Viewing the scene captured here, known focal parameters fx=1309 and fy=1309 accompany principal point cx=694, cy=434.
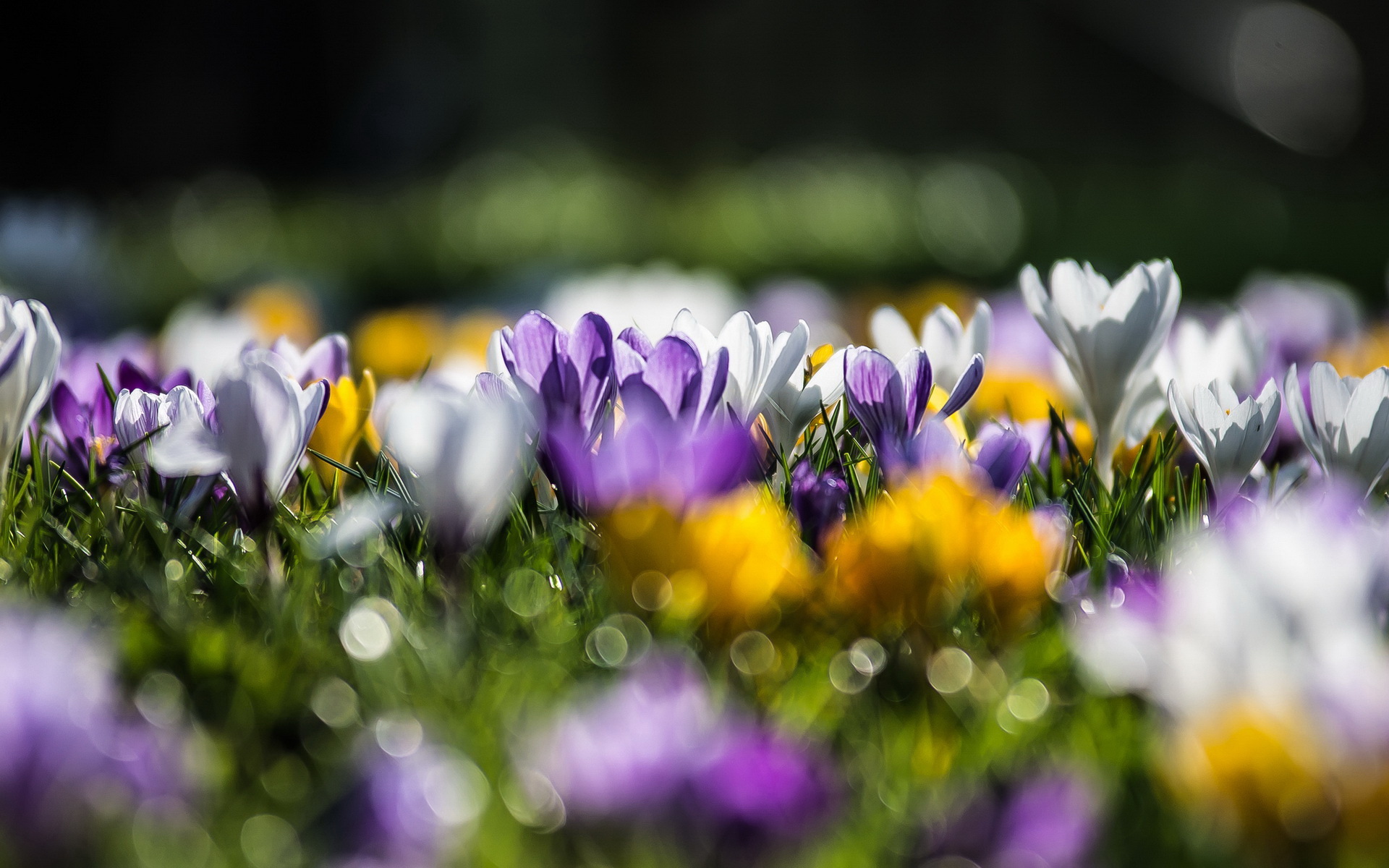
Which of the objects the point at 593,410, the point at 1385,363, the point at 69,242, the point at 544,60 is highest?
the point at 593,410

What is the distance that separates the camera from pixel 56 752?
2.34 feet

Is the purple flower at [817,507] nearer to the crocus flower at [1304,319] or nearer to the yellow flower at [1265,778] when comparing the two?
the yellow flower at [1265,778]

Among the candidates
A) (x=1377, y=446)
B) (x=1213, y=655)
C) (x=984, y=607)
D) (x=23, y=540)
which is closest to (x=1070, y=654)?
(x=984, y=607)

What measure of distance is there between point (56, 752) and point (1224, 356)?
52.6 inches

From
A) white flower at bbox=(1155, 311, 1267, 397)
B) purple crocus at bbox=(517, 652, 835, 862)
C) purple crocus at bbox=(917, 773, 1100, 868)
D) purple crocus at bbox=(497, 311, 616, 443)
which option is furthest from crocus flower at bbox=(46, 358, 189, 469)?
white flower at bbox=(1155, 311, 1267, 397)

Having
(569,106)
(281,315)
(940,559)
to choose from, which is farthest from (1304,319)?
(569,106)

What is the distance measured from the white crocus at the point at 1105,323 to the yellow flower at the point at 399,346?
1554mm

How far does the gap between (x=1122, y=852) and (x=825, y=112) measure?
639 inches

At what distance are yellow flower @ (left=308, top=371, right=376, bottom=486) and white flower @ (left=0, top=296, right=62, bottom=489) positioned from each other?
27 centimetres

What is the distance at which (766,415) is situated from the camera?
1387 mm

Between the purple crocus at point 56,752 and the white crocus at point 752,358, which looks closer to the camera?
the purple crocus at point 56,752

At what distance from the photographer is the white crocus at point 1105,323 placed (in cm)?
137

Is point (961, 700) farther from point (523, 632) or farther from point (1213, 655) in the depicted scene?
point (523, 632)

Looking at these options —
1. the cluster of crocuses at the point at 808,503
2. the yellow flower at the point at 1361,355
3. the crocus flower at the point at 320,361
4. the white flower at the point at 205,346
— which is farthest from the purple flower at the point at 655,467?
the yellow flower at the point at 1361,355
